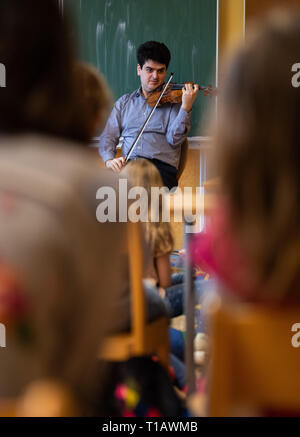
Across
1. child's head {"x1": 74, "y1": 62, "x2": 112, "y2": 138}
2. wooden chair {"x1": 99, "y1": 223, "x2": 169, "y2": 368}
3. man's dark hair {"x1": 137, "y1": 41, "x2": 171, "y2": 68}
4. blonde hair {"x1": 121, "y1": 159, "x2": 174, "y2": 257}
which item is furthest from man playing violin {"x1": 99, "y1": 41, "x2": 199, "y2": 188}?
child's head {"x1": 74, "y1": 62, "x2": 112, "y2": 138}

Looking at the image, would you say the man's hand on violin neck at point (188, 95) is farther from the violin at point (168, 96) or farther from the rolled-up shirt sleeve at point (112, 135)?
the rolled-up shirt sleeve at point (112, 135)

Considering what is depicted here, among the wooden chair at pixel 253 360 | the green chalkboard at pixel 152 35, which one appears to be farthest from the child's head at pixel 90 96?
the green chalkboard at pixel 152 35

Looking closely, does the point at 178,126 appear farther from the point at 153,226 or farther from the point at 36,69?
the point at 36,69

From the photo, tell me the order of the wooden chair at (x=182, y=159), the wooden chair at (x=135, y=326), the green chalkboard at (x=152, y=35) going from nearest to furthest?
the wooden chair at (x=135, y=326), the wooden chair at (x=182, y=159), the green chalkboard at (x=152, y=35)

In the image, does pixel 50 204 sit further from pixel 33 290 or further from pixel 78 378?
pixel 78 378

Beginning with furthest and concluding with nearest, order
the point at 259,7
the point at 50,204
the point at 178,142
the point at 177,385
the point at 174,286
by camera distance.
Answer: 1. the point at 259,7
2. the point at 178,142
3. the point at 174,286
4. the point at 177,385
5. the point at 50,204

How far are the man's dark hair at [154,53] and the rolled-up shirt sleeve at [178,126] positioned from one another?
1.01 feet

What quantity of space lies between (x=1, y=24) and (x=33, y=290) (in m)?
0.28

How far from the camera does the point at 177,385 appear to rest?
121 cm

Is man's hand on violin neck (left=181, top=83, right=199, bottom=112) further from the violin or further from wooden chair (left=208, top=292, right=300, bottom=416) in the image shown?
wooden chair (left=208, top=292, right=300, bottom=416)

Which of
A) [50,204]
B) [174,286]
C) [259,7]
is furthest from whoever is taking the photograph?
[259,7]

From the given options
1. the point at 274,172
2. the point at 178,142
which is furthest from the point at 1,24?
the point at 178,142

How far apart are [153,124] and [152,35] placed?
2.48 ft

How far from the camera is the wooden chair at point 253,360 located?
0.49 m
